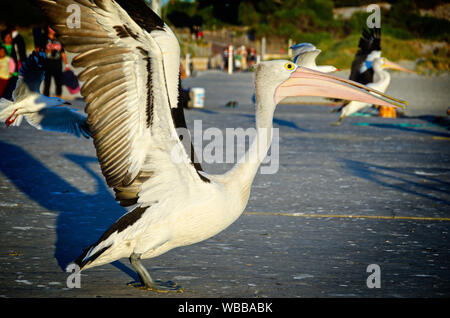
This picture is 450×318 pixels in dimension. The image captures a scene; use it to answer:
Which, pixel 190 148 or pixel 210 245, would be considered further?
pixel 210 245

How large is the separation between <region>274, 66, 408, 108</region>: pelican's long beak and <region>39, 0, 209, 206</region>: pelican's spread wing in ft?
3.34

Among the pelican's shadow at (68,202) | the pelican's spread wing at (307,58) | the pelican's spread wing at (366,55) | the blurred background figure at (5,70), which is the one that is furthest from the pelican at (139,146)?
the pelican's spread wing at (366,55)

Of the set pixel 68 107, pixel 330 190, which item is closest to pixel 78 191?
pixel 68 107

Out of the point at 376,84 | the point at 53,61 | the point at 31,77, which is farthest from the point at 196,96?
the point at 31,77

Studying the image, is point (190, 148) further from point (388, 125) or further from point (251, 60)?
point (251, 60)

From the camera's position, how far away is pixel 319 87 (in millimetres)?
4594

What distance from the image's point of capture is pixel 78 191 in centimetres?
718

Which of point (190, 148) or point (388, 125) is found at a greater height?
point (190, 148)

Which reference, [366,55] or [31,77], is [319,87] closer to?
[31,77]

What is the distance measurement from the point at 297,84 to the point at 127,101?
4.36 feet

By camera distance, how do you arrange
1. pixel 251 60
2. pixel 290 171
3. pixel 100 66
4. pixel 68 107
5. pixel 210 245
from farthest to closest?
1. pixel 251 60
2. pixel 290 171
3. pixel 68 107
4. pixel 210 245
5. pixel 100 66

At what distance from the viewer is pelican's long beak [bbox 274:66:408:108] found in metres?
4.56

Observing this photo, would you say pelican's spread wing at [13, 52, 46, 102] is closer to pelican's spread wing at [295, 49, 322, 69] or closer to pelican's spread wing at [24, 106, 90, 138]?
pelican's spread wing at [24, 106, 90, 138]
